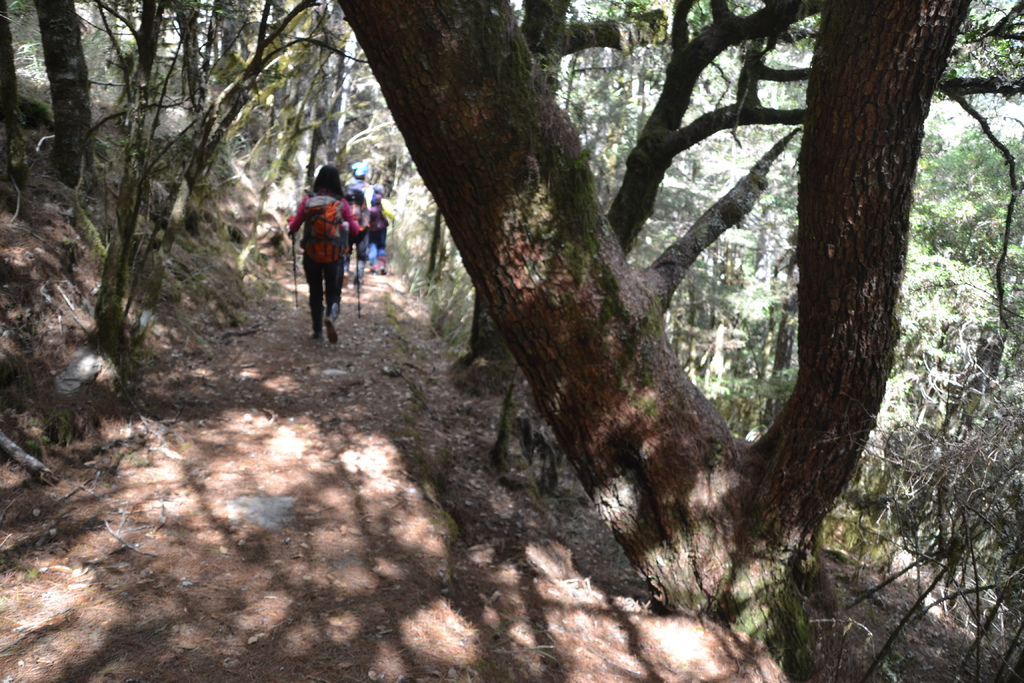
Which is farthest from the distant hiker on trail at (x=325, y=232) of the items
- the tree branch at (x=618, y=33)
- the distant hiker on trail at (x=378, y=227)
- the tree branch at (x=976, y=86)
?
the tree branch at (x=976, y=86)

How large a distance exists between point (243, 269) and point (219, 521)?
7.34 m

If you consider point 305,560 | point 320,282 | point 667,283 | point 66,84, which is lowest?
point 305,560

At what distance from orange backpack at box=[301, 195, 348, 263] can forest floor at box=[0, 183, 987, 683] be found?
1685mm

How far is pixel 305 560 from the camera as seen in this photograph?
3.97 m

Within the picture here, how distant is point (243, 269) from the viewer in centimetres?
1075

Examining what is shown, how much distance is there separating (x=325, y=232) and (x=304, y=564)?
4900 millimetres

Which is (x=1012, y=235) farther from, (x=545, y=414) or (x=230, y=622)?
(x=230, y=622)

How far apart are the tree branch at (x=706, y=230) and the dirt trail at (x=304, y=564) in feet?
7.41

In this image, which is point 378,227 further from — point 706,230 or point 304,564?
point 304,564

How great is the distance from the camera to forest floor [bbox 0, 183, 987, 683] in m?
3.14

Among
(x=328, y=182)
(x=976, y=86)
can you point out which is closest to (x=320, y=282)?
(x=328, y=182)

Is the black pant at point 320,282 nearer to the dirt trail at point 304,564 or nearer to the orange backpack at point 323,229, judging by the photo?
the orange backpack at point 323,229

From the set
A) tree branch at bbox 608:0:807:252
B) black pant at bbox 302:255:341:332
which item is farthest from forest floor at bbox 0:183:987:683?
tree branch at bbox 608:0:807:252

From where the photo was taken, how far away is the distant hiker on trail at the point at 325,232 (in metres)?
7.88
